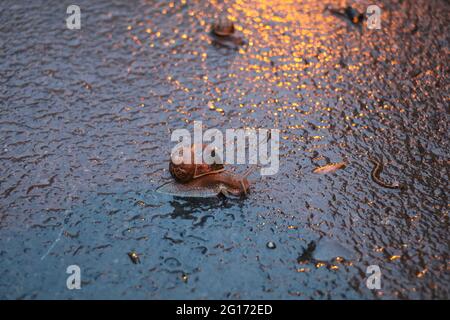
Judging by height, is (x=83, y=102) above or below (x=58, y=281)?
above

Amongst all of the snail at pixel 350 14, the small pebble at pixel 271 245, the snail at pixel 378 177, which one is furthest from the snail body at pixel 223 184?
the snail at pixel 350 14

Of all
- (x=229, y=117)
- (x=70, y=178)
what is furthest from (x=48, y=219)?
(x=229, y=117)

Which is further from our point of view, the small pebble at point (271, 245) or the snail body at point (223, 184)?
the snail body at point (223, 184)

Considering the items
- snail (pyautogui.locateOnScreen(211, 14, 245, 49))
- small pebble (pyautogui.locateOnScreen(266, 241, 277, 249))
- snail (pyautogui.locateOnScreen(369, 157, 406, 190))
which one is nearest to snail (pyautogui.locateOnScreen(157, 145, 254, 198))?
small pebble (pyautogui.locateOnScreen(266, 241, 277, 249))

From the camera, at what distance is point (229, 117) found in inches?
131

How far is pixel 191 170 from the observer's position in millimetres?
2773

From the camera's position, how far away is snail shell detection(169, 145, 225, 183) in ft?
9.07

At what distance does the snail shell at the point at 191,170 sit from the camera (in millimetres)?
2764

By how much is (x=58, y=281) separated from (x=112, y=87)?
1.51m

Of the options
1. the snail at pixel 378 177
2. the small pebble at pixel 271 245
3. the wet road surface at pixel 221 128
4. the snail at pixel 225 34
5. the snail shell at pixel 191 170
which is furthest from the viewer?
the snail at pixel 225 34

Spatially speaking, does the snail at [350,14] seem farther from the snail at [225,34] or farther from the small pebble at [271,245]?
the small pebble at [271,245]
